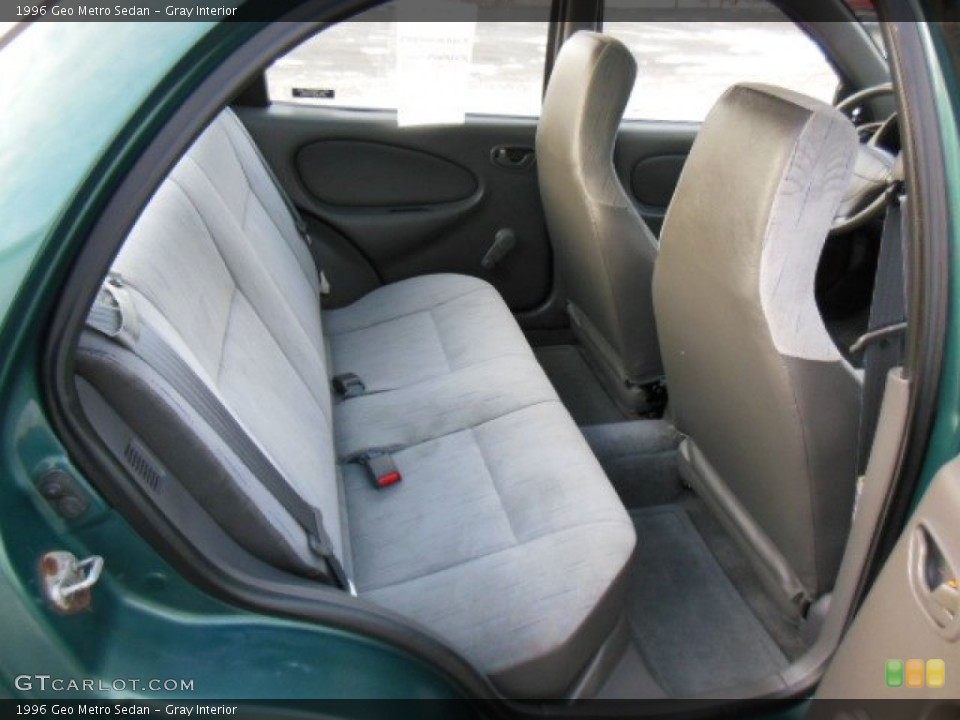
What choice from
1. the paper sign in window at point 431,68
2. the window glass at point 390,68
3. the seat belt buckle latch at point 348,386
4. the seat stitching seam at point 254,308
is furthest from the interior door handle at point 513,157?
the seat stitching seam at point 254,308

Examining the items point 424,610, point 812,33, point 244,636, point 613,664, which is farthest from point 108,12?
point 812,33

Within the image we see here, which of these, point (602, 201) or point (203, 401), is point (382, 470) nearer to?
point (203, 401)

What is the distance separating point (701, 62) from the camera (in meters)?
2.69

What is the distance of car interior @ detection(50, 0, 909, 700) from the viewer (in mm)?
1102

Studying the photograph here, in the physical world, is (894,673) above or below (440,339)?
above

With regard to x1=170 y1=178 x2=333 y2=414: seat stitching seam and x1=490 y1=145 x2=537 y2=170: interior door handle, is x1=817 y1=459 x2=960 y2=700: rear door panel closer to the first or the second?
x1=170 y1=178 x2=333 y2=414: seat stitching seam

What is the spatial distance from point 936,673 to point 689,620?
2.41 feet

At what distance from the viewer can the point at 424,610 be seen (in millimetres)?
1266

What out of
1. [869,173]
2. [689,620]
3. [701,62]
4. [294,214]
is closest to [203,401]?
[689,620]

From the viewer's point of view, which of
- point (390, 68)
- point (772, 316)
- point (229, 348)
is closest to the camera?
point (772, 316)

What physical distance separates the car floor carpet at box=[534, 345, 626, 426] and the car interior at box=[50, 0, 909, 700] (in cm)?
1

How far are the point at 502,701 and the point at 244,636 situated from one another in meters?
0.39

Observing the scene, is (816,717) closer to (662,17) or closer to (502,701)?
(502,701)

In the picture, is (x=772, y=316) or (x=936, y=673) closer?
(x=936, y=673)
